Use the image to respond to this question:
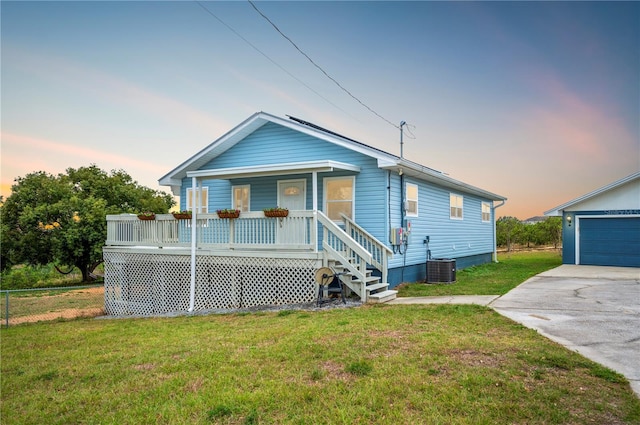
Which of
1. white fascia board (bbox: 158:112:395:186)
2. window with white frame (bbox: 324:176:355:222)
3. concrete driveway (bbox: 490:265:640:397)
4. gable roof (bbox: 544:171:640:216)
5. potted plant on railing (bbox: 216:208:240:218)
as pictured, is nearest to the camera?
concrete driveway (bbox: 490:265:640:397)

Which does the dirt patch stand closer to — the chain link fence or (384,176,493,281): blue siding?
the chain link fence

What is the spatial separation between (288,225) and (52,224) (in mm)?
22004

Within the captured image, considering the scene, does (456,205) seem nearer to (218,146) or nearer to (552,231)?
(218,146)

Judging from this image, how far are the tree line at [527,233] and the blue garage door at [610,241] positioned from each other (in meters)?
14.4

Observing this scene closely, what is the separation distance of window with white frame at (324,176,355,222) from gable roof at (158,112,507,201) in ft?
3.31

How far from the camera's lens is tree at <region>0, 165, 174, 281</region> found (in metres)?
24.7

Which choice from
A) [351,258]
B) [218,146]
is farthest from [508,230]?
[218,146]

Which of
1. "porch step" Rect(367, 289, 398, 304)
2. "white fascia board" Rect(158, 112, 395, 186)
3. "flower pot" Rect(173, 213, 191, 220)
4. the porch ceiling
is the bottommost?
"porch step" Rect(367, 289, 398, 304)

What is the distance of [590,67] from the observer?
580 inches

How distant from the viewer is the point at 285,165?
10.3 metres

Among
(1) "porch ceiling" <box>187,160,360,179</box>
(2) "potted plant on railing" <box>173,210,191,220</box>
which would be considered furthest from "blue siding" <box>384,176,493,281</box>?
(2) "potted plant on railing" <box>173,210,191,220</box>

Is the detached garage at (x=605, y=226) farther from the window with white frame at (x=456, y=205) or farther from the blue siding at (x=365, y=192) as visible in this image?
the blue siding at (x=365, y=192)

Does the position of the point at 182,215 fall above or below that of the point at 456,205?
below

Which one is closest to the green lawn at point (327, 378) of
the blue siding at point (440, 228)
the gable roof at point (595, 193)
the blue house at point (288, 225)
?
the blue house at point (288, 225)
